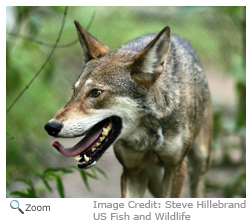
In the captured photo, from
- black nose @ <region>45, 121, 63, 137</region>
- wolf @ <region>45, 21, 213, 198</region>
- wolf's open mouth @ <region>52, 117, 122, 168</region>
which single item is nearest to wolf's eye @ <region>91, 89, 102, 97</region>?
wolf @ <region>45, 21, 213, 198</region>

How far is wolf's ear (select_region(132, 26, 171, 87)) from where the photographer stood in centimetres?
367

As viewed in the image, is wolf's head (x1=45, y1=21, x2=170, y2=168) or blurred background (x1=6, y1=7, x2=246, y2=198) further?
blurred background (x1=6, y1=7, x2=246, y2=198)

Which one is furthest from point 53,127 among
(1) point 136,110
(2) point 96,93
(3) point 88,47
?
(3) point 88,47

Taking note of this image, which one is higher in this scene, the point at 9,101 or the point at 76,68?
the point at 76,68

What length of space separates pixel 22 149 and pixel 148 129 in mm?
3874

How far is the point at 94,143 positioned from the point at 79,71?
4.29 metres

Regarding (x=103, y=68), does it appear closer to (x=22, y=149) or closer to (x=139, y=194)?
(x=139, y=194)

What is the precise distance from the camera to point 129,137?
4.08 m

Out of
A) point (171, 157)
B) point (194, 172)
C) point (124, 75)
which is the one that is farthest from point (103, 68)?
point (194, 172)

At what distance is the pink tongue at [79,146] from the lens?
3.67 m

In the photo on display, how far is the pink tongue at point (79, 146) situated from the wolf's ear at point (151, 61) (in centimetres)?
72

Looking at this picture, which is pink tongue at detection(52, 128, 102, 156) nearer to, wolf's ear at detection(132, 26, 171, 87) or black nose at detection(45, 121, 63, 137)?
black nose at detection(45, 121, 63, 137)

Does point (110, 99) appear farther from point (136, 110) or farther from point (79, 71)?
point (79, 71)
